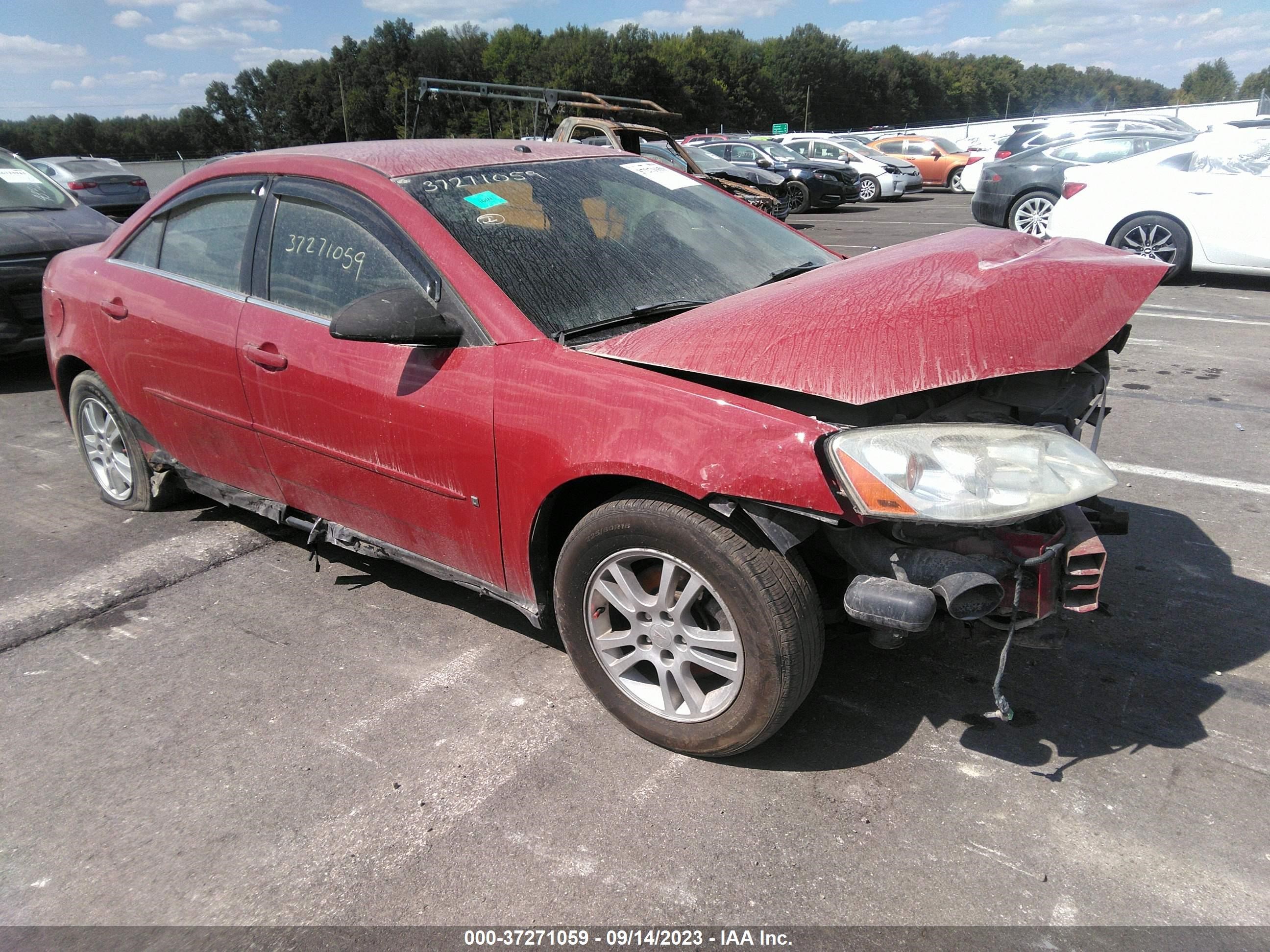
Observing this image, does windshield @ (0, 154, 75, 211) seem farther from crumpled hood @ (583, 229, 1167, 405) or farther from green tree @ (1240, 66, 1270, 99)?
green tree @ (1240, 66, 1270, 99)

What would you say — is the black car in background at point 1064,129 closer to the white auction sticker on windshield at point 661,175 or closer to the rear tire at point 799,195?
the rear tire at point 799,195

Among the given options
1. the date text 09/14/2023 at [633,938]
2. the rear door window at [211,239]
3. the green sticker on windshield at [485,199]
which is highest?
the green sticker on windshield at [485,199]

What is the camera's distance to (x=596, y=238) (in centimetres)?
312

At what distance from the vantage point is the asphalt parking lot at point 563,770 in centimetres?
211

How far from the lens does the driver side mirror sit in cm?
261

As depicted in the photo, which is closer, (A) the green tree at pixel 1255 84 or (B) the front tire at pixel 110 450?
(B) the front tire at pixel 110 450

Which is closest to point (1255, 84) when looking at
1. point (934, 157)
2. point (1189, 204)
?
point (934, 157)

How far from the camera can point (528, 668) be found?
306 centimetres

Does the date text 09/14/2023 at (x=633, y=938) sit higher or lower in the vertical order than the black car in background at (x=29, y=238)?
lower

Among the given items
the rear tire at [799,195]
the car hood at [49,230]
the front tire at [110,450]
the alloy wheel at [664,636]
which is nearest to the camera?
the alloy wheel at [664,636]

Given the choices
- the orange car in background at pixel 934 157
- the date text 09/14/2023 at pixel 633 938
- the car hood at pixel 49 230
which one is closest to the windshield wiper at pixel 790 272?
the date text 09/14/2023 at pixel 633 938

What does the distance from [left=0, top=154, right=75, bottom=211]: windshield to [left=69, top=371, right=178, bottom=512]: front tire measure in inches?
160

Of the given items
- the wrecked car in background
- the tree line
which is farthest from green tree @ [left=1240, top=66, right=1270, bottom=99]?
the wrecked car in background

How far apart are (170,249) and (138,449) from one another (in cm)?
101
